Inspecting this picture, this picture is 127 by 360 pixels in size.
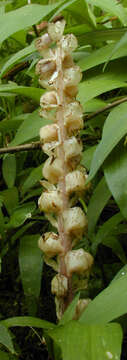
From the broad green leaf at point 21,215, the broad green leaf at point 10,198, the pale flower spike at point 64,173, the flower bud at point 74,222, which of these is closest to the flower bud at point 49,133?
the pale flower spike at point 64,173

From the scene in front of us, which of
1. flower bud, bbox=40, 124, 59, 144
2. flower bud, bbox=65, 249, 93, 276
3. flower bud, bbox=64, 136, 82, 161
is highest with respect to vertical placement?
flower bud, bbox=40, 124, 59, 144

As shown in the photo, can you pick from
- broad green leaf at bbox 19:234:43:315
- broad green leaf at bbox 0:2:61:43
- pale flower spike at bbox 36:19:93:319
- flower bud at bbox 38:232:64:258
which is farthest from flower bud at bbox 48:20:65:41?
broad green leaf at bbox 19:234:43:315

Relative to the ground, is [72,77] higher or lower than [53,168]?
higher

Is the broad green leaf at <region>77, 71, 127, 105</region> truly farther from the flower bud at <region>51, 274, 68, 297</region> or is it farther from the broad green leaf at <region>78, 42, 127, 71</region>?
the flower bud at <region>51, 274, 68, 297</region>

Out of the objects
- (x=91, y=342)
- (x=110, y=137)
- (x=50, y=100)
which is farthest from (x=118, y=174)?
(x=91, y=342)

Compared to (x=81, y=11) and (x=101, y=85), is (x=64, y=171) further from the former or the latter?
(x=81, y=11)

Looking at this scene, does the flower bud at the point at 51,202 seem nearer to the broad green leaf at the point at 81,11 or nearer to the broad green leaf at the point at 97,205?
the broad green leaf at the point at 97,205
